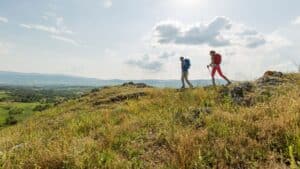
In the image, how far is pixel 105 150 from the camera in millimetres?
6945

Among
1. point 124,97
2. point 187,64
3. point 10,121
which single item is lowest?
point 10,121

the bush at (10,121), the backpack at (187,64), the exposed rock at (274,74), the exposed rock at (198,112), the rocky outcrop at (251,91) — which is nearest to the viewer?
the exposed rock at (198,112)

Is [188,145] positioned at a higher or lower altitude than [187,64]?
lower

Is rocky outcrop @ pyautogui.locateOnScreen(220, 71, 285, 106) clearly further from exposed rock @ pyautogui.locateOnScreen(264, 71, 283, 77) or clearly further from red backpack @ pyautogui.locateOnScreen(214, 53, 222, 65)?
red backpack @ pyautogui.locateOnScreen(214, 53, 222, 65)

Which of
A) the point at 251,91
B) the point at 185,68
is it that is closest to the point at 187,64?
the point at 185,68

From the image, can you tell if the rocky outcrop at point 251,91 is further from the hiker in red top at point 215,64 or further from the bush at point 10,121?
the bush at point 10,121

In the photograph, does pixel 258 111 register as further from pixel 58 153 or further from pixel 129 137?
pixel 58 153

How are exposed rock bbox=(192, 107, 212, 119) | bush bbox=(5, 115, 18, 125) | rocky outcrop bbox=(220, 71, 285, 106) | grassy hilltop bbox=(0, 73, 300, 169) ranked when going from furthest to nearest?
bush bbox=(5, 115, 18, 125)
rocky outcrop bbox=(220, 71, 285, 106)
exposed rock bbox=(192, 107, 212, 119)
grassy hilltop bbox=(0, 73, 300, 169)

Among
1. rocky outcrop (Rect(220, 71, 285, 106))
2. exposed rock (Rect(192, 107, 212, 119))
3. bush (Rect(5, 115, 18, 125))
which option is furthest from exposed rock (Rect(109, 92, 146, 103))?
bush (Rect(5, 115, 18, 125))

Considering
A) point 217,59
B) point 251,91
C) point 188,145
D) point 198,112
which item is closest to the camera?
point 188,145

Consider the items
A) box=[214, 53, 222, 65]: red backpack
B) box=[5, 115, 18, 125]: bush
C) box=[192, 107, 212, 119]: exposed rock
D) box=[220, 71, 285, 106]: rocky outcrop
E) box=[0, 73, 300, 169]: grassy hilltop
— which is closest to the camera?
box=[0, 73, 300, 169]: grassy hilltop

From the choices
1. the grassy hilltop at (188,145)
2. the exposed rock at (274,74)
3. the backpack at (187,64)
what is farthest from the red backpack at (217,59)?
the grassy hilltop at (188,145)

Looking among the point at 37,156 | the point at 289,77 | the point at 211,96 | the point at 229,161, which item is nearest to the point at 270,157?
the point at 229,161

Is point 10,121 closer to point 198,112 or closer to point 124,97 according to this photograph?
point 124,97
